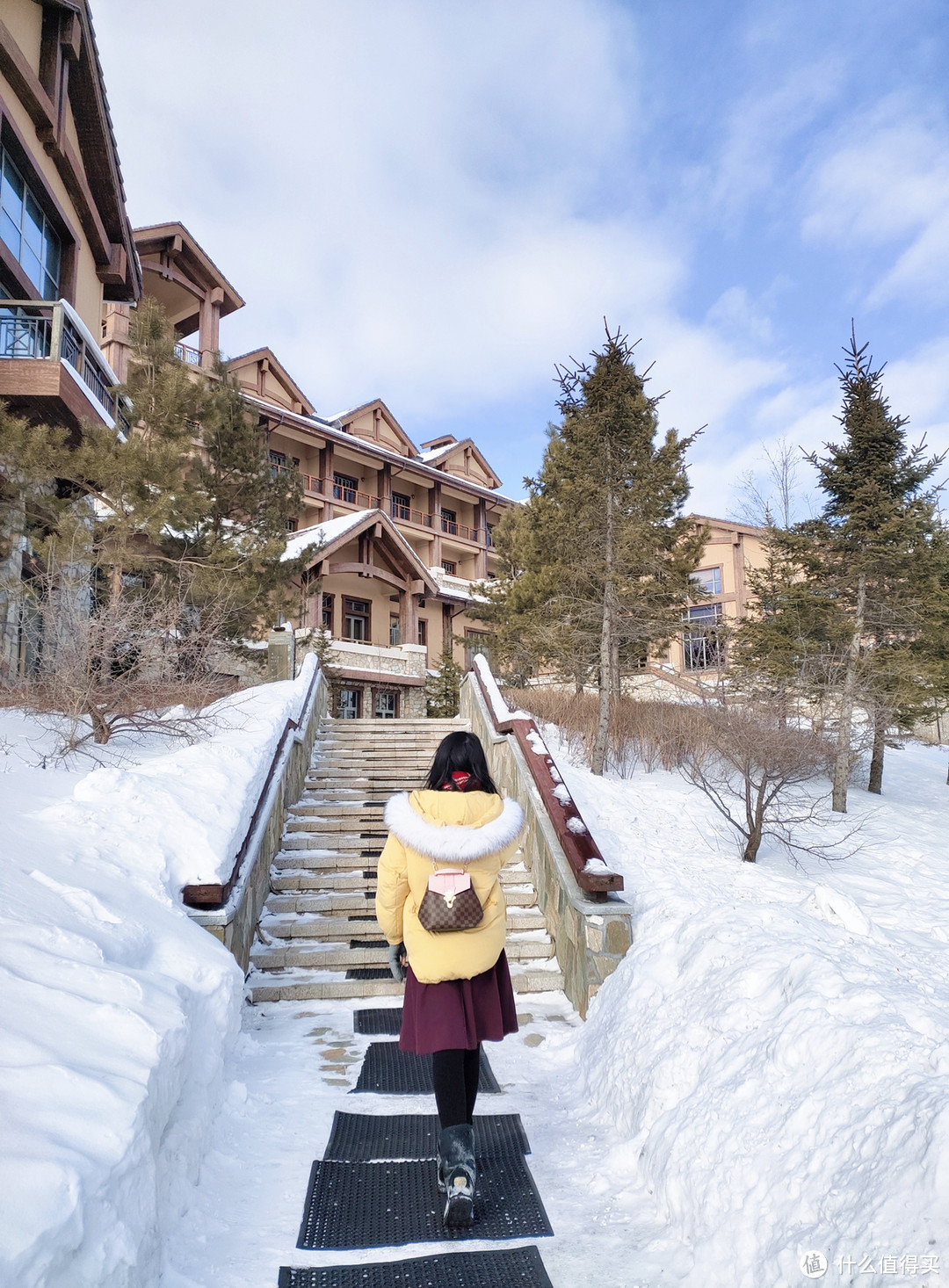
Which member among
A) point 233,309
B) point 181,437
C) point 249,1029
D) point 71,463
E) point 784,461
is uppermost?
point 233,309

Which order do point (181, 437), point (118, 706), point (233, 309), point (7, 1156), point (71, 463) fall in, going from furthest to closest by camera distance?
point (233, 309) < point (181, 437) < point (71, 463) < point (118, 706) < point (7, 1156)

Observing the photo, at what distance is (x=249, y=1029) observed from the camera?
17.0 feet

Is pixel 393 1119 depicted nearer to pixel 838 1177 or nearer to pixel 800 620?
pixel 838 1177

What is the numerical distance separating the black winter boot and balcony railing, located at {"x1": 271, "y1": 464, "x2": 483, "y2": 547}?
27301mm

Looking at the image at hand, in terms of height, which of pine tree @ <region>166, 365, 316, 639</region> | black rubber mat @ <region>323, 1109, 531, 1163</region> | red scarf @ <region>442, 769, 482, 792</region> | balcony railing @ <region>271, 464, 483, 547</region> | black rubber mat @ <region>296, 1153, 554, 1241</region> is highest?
balcony railing @ <region>271, 464, 483, 547</region>

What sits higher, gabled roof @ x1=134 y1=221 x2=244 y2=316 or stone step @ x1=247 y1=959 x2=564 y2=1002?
gabled roof @ x1=134 y1=221 x2=244 y2=316

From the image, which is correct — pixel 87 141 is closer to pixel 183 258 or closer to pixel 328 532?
pixel 183 258

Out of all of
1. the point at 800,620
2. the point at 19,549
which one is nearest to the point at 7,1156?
the point at 19,549

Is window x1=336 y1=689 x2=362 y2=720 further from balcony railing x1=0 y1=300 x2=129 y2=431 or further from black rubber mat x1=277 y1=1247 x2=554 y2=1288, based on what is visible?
black rubber mat x1=277 y1=1247 x2=554 y2=1288

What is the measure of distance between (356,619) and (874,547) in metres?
17.8

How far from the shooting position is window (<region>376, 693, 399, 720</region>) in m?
25.4

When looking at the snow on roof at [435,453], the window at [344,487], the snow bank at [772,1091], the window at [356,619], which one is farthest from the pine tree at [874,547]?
the snow on roof at [435,453]

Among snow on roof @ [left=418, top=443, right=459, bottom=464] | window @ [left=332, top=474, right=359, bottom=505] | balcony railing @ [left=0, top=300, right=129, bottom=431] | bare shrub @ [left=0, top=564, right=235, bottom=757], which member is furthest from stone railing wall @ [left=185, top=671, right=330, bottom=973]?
snow on roof @ [left=418, top=443, right=459, bottom=464]

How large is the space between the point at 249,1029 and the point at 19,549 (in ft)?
30.7
